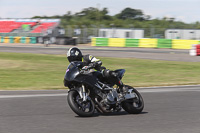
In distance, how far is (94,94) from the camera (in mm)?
6480

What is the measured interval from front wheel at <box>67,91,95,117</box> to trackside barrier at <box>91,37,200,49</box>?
3205 centimetres

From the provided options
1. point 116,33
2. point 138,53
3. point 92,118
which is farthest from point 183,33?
point 92,118

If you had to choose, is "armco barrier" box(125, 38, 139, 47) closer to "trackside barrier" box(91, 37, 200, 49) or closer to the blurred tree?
"trackside barrier" box(91, 37, 200, 49)

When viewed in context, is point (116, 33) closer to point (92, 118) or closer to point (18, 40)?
point (18, 40)

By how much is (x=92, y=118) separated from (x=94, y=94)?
427 millimetres

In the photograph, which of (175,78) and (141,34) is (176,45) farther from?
(175,78)

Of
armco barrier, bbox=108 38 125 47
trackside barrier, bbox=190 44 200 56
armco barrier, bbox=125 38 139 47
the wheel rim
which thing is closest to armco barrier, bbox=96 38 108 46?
armco barrier, bbox=108 38 125 47

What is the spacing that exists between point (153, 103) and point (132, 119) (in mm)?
1986

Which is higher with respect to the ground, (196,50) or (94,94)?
(94,94)

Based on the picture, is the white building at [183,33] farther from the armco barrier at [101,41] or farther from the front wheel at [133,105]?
the front wheel at [133,105]

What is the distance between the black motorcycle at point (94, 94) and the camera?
6.18m

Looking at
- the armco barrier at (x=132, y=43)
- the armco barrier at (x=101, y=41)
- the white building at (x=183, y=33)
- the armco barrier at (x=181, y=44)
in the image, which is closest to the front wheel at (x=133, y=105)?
the armco barrier at (x=181, y=44)

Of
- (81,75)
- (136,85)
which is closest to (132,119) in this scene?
(81,75)

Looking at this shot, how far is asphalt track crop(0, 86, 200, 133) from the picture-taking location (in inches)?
217
